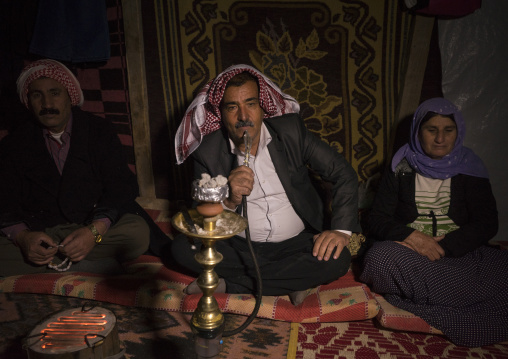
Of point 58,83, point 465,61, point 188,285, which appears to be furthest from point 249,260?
point 465,61

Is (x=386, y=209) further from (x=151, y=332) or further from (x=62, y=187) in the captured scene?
(x=62, y=187)

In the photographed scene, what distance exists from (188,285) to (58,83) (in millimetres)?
1718

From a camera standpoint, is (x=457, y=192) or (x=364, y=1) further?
(x=364, y=1)

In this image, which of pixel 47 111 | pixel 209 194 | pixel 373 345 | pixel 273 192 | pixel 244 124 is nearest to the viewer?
pixel 209 194

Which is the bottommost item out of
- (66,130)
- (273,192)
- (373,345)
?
(373,345)

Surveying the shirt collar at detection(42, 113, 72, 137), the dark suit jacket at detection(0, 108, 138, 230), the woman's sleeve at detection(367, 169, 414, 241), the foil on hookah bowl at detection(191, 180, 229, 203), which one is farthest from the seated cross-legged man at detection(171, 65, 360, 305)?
the foil on hookah bowl at detection(191, 180, 229, 203)

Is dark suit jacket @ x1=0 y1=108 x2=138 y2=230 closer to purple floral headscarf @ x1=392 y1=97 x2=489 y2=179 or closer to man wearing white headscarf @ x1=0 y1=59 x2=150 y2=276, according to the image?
man wearing white headscarf @ x1=0 y1=59 x2=150 y2=276

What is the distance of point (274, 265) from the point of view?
2.35 meters

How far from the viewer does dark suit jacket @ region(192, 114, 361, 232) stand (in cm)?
241

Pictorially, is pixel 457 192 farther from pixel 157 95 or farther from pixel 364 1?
pixel 157 95

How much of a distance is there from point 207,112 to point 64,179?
1160 millimetres

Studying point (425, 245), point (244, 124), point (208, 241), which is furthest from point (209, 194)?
point (425, 245)

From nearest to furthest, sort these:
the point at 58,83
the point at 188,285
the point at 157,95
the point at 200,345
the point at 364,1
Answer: the point at 200,345, the point at 188,285, the point at 58,83, the point at 364,1, the point at 157,95

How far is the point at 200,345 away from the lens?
1124 mm
